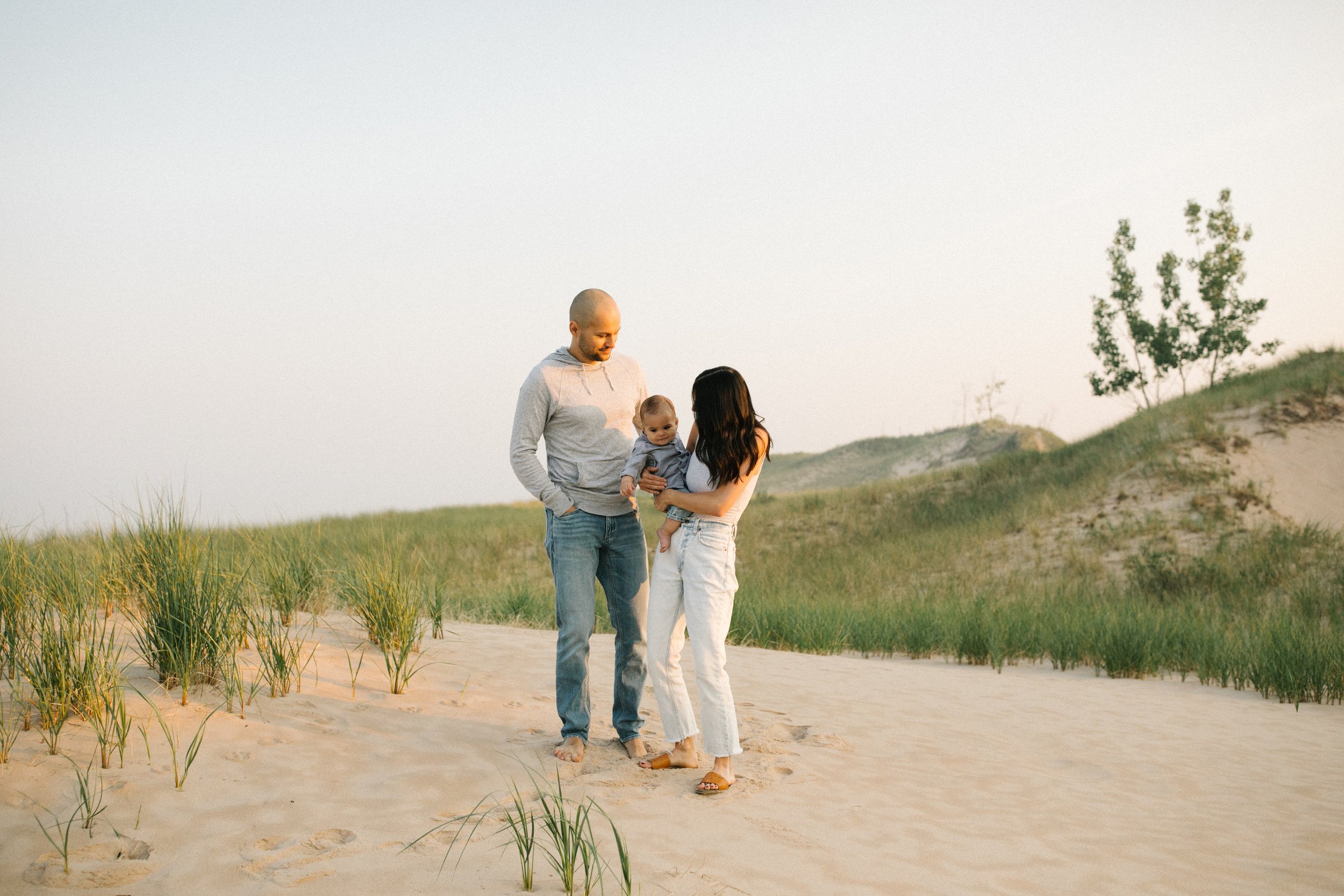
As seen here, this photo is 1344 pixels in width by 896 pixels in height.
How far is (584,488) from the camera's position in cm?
447

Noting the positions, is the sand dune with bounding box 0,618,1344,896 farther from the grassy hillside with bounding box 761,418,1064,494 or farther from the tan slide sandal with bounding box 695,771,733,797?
the grassy hillside with bounding box 761,418,1064,494

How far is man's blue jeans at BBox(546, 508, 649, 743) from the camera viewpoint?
14.6ft

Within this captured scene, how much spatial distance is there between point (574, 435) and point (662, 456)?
1.78 feet

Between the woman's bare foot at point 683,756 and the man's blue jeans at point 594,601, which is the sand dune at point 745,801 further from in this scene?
the man's blue jeans at point 594,601

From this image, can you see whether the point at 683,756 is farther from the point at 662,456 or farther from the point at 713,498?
the point at 662,456

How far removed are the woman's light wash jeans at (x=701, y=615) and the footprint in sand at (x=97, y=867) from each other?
2.20 meters

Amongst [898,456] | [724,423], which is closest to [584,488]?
[724,423]

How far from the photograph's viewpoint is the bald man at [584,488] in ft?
14.5

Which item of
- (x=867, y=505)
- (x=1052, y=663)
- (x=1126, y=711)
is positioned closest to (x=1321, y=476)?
(x=867, y=505)

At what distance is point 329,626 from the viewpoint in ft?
23.7

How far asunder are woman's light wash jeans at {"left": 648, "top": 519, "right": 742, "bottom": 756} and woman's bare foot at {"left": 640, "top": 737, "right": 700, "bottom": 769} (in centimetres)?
26

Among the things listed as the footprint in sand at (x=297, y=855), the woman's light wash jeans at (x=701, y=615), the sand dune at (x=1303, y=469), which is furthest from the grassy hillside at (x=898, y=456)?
the footprint in sand at (x=297, y=855)

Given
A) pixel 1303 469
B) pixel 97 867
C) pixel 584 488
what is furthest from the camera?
pixel 1303 469

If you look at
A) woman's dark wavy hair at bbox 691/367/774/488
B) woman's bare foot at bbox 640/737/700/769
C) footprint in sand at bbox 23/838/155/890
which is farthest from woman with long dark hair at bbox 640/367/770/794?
footprint in sand at bbox 23/838/155/890
